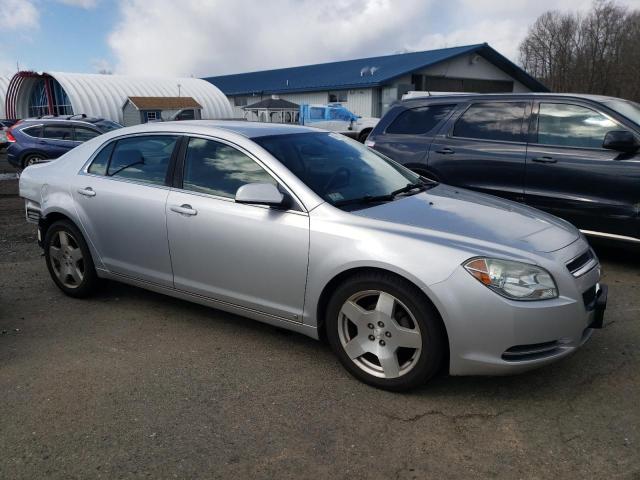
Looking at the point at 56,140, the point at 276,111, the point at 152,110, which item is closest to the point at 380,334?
the point at 56,140

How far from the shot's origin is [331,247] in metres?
3.21

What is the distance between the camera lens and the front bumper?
2816 millimetres

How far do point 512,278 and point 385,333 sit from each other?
766 millimetres

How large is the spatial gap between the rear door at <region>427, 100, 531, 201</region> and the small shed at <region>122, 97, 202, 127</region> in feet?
83.6

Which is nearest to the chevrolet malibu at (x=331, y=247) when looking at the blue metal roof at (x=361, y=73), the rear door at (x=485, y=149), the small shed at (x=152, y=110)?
the rear door at (x=485, y=149)

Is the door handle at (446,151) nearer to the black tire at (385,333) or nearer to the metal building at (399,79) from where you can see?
the black tire at (385,333)

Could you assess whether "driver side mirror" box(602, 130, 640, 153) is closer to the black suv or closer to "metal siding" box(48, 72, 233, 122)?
the black suv

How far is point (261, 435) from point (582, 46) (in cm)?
5474

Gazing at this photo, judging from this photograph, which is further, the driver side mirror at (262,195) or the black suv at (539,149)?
the black suv at (539,149)

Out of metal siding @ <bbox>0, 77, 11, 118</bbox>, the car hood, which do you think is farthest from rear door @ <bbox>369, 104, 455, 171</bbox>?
metal siding @ <bbox>0, 77, 11, 118</bbox>

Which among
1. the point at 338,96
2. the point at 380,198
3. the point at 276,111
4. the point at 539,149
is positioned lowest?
the point at 380,198

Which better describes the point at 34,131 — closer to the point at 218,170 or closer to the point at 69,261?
the point at 69,261

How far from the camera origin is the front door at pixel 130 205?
4.04 m

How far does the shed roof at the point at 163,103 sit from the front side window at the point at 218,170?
28.9m
